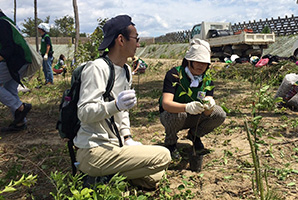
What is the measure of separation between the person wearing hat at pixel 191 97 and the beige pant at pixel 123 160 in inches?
21.1

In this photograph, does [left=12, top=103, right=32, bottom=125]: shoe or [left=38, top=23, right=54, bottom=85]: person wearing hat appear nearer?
[left=12, top=103, right=32, bottom=125]: shoe

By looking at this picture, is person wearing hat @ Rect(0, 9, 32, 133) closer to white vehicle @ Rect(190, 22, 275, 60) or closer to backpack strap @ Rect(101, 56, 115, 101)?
backpack strap @ Rect(101, 56, 115, 101)

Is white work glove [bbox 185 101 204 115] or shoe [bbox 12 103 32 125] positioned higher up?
white work glove [bbox 185 101 204 115]

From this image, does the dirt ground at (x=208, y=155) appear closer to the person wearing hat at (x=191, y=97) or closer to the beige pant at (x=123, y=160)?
the person wearing hat at (x=191, y=97)

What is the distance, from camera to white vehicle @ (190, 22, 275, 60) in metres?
12.3

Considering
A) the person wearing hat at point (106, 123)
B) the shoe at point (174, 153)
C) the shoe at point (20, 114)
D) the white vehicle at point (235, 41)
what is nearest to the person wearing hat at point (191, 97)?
the shoe at point (174, 153)

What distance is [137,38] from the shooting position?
1979 millimetres

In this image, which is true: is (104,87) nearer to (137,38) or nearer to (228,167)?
(137,38)

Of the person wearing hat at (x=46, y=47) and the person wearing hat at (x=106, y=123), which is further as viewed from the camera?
the person wearing hat at (x=46, y=47)

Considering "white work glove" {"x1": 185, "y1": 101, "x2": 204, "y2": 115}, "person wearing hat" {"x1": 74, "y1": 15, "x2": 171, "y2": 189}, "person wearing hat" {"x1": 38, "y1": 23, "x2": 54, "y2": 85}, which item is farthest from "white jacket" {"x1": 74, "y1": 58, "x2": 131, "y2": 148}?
"person wearing hat" {"x1": 38, "y1": 23, "x2": 54, "y2": 85}

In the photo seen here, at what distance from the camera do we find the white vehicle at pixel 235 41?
1230 cm

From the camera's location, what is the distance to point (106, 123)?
1.89 m

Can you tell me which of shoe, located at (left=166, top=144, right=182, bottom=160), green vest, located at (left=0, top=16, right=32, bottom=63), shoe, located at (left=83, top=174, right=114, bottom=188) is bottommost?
shoe, located at (left=166, top=144, right=182, bottom=160)

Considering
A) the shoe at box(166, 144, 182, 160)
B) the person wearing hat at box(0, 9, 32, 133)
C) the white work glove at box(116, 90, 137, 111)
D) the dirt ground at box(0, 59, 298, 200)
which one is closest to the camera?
the white work glove at box(116, 90, 137, 111)
